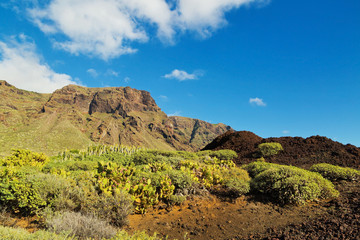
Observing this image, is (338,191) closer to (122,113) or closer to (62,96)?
(122,113)

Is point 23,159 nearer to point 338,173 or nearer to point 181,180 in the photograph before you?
point 181,180

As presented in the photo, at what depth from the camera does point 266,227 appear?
4.85 metres

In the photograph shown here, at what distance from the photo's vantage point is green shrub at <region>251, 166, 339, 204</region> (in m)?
6.09

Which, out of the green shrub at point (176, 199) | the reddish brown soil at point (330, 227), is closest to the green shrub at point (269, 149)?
the reddish brown soil at point (330, 227)

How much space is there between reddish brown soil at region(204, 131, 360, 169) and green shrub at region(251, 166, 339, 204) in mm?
5317

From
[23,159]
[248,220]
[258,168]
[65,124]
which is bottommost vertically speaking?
[23,159]

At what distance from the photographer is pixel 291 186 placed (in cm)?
621

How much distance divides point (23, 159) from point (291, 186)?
11865mm

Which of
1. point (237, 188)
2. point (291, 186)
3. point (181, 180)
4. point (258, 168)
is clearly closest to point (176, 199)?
point (181, 180)

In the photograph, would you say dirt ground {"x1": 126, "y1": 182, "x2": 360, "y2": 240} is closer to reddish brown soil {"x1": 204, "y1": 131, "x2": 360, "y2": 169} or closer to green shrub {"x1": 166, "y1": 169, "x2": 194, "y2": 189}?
green shrub {"x1": 166, "y1": 169, "x2": 194, "y2": 189}

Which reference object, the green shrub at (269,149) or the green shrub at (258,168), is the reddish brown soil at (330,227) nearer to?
the green shrub at (258,168)

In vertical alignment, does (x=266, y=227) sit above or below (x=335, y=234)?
below

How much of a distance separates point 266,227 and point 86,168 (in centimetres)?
720

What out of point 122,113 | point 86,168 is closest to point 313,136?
point 86,168
